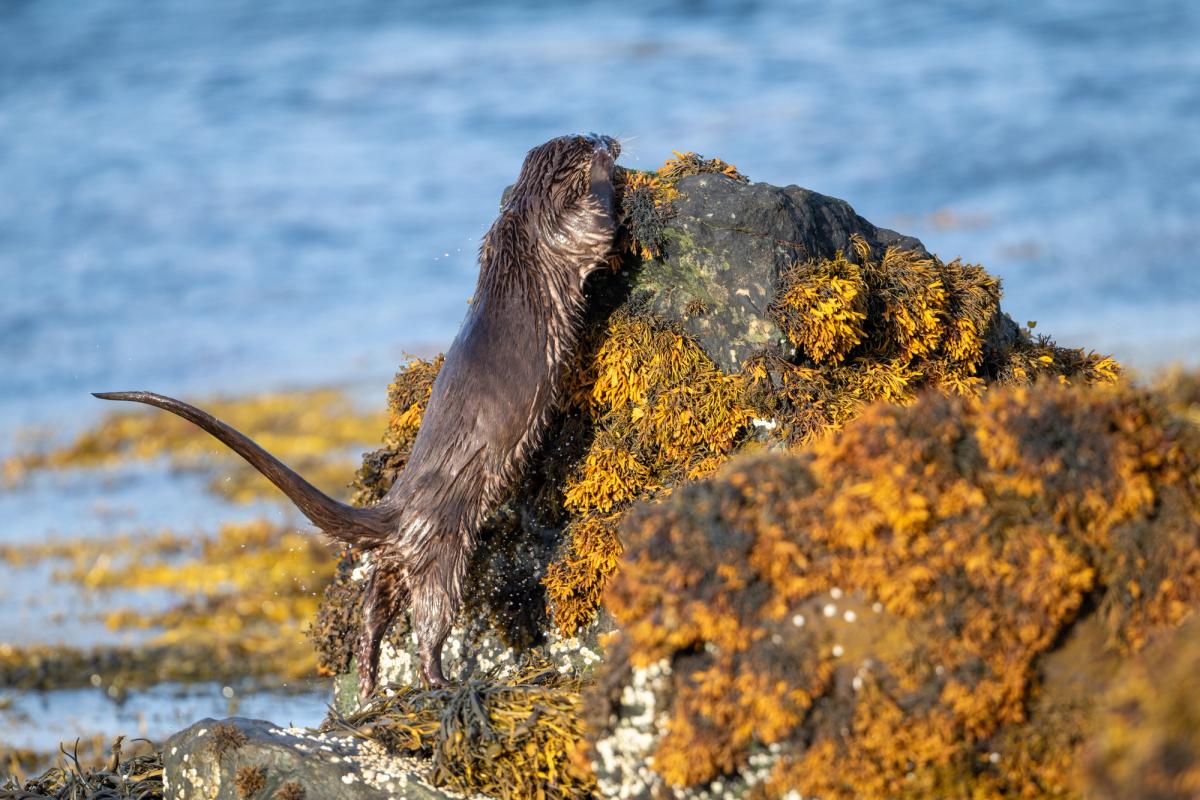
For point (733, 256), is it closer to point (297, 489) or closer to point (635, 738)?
point (297, 489)

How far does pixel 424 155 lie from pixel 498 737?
66.4 feet

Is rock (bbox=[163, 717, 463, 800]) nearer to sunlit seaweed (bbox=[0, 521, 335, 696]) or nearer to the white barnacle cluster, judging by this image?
the white barnacle cluster

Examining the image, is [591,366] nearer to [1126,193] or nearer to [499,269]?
Answer: [499,269]

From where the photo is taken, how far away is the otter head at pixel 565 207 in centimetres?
465

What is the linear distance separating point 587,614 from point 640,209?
148 cm

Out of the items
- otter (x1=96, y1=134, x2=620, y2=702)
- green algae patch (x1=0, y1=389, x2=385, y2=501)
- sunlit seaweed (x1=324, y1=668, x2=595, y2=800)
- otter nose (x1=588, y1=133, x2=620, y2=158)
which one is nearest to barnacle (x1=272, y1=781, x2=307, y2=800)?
sunlit seaweed (x1=324, y1=668, x2=595, y2=800)

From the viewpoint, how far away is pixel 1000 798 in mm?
3059

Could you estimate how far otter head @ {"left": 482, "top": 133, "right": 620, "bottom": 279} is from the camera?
4.65m

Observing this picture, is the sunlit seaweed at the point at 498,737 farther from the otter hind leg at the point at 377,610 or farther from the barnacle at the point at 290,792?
the otter hind leg at the point at 377,610

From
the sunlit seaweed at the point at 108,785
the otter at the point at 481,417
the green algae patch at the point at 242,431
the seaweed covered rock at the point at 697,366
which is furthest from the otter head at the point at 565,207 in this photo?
Result: the green algae patch at the point at 242,431

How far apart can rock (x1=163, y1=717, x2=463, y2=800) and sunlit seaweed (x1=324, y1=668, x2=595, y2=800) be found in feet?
0.30

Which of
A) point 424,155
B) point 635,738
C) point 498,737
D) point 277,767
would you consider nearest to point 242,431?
point 277,767

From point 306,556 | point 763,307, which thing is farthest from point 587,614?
point 306,556

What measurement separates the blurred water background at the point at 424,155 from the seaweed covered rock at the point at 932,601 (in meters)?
4.43
